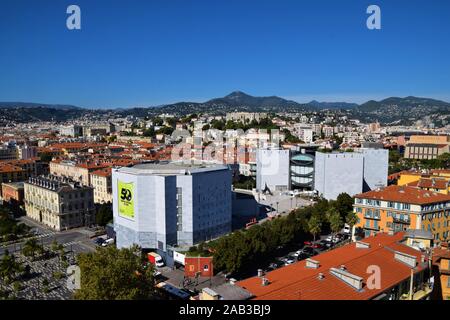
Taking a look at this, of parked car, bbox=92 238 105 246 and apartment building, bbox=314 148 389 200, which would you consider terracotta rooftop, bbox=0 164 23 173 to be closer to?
parked car, bbox=92 238 105 246

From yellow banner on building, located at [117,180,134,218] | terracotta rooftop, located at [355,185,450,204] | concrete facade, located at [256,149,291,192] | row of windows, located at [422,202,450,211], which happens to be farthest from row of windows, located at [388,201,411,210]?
concrete facade, located at [256,149,291,192]

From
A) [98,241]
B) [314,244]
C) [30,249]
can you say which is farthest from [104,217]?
[314,244]

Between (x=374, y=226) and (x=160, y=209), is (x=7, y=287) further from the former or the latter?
(x=374, y=226)

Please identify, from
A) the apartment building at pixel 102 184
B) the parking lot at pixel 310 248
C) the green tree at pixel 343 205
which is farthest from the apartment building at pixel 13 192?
the green tree at pixel 343 205
